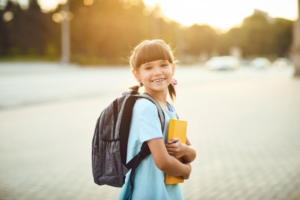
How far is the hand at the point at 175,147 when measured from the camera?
5.72ft

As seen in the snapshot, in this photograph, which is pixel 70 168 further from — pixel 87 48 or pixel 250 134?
pixel 87 48

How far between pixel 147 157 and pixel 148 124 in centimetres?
21

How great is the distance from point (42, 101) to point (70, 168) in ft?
26.9

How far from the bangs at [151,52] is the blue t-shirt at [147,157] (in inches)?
8.4

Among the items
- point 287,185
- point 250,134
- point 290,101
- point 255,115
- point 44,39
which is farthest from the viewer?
point 44,39

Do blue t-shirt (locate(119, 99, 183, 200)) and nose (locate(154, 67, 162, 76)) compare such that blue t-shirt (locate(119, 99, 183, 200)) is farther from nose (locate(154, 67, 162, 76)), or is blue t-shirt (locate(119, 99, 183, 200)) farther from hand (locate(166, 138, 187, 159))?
nose (locate(154, 67, 162, 76))

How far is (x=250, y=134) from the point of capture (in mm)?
7242

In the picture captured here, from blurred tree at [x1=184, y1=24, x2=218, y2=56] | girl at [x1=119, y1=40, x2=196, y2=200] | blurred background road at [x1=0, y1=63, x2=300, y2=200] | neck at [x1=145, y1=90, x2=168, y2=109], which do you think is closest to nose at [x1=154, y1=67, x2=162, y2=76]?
girl at [x1=119, y1=40, x2=196, y2=200]

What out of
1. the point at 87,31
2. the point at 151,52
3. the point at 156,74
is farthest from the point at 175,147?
the point at 87,31

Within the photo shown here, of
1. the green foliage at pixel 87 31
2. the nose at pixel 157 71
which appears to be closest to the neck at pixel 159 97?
the nose at pixel 157 71

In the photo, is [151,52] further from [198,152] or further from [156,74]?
[198,152]

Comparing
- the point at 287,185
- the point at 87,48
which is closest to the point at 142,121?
the point at 287,185

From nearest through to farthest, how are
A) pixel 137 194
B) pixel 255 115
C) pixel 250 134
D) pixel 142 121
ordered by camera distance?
pixel 142 121 → pixel 137 194 → pixel 250 134 → pixel 255 115

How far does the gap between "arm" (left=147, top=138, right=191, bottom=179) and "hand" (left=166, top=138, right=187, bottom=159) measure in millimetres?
37
